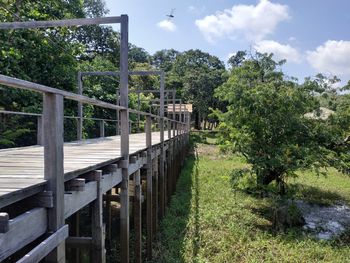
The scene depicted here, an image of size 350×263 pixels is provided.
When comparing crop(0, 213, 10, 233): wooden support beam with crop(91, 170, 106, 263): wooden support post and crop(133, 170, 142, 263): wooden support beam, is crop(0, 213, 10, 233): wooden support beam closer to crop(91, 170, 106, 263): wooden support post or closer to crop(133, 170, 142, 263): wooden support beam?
crop(91, 170, 106, 263): wooden support post

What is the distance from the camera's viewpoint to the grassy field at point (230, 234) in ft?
23.1

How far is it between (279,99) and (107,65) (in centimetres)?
1420

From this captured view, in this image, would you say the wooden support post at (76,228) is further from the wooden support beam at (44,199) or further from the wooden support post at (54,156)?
the wooden support beam at (44,199)

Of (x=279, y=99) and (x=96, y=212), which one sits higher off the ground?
(x=279, y=99)

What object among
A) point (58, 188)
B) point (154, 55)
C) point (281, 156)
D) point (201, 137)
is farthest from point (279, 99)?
point (154, 55)

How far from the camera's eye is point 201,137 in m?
34.5

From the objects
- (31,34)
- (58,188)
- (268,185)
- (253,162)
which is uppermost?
(31,34)

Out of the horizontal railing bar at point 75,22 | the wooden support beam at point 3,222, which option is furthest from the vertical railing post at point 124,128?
the wooden support beam at point 3,222

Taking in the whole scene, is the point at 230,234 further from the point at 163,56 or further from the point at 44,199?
the point at 163,56

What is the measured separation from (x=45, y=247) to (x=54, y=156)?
595mm

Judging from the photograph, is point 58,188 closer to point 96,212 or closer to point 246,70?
point 96,212

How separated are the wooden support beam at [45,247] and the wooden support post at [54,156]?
0.18 feet

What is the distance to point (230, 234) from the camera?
8156 mm

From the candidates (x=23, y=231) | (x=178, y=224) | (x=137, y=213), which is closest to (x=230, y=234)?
(x=178, y=224)
